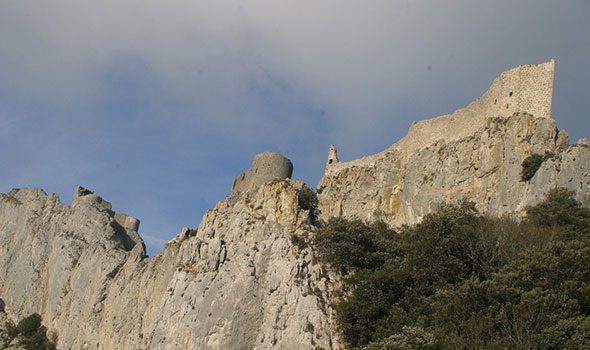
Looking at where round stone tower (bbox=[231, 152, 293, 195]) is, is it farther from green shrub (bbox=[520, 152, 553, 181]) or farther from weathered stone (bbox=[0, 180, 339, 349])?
green shrub (bbox=[520, 152, 553, 181])

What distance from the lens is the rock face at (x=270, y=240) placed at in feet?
136

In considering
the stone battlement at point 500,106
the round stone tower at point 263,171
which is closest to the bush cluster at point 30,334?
the round stone tower at point 263,171

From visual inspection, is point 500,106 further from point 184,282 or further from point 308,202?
point 184,282

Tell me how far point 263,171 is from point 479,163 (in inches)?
544

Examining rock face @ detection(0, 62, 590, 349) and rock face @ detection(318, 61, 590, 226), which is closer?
rock face @ detection(0, 62, 590, 349)

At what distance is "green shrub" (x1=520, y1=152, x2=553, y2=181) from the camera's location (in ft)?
151

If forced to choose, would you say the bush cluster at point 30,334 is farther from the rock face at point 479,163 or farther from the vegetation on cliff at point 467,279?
the vegetation on cliff at point 467,279

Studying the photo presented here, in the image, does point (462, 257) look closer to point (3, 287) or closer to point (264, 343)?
point (264, 343)

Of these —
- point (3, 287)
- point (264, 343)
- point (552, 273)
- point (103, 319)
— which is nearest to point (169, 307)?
point (264, 343)

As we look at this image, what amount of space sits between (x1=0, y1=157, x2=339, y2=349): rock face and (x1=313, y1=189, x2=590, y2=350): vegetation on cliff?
194cm

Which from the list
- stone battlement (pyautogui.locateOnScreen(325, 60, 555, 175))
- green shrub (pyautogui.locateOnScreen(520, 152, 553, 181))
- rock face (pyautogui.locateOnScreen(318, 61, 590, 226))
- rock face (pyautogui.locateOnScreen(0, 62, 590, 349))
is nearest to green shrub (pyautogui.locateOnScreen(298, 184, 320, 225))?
rock face (pyautogui.locateOnScreen(0, 62, 590, 349))

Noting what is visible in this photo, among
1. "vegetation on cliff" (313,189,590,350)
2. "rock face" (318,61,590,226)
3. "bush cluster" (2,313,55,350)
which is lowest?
"vegetation on cliff" (313,189,590,350)

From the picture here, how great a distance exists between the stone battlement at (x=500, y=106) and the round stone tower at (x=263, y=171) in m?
7.47

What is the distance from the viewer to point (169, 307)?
1797 inches
